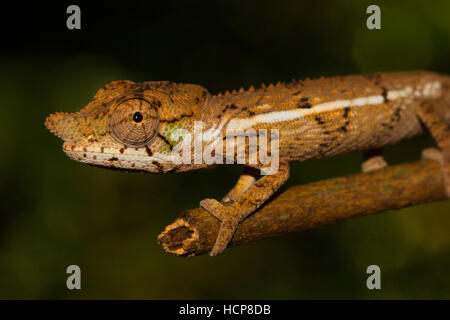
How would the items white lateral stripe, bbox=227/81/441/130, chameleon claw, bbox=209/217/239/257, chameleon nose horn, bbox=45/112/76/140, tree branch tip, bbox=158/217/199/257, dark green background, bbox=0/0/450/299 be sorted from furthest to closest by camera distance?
dark green background, bbox=0/0/450/299
white lateral stripe, bbox=227/81/441/130
chameleon nose horn, bbox=45/112/76/140
chameleon claw, bbox=209/217/239/257
tree branch tip, bbox=158/217/199/257

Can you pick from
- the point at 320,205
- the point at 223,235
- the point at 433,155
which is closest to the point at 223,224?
the point at 223,235

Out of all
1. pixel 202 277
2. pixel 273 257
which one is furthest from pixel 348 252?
pixel 202 277

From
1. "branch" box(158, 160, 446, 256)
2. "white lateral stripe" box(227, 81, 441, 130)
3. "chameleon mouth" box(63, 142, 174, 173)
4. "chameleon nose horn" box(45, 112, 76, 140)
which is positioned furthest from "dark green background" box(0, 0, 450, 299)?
"branch" box(158, 160, 446, 256)

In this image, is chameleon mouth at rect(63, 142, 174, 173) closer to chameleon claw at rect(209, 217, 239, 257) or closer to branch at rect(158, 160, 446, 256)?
branch at rect(158, 160, 446, 256)

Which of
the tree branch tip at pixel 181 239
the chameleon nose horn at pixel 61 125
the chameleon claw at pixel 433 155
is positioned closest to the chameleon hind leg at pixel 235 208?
the tree branch tip at pixel 181 239

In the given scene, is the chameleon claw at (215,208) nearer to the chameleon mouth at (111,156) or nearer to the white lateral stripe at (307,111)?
the chameleon mouth at (111,156)
